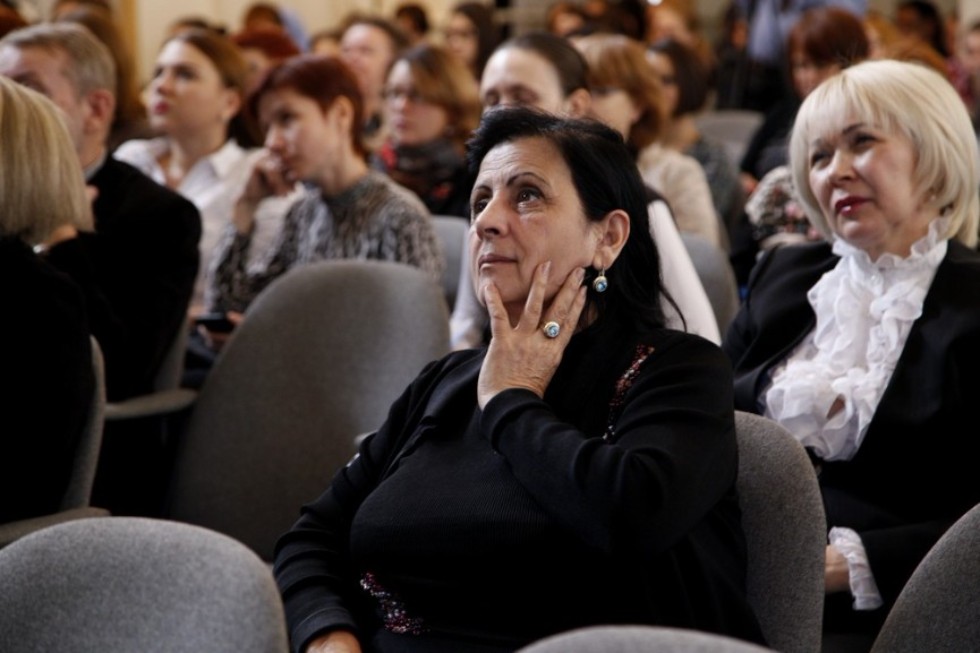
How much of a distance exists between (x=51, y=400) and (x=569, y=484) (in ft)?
3.41

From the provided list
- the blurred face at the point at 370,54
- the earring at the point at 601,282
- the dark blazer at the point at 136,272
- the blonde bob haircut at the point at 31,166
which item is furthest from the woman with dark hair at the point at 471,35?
the earring at the point at 601,282

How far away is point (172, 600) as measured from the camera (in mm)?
1475

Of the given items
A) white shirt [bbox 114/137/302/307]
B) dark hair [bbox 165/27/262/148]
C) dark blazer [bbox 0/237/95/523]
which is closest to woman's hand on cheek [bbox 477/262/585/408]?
dark blazer [bbox 0/237/95/523]

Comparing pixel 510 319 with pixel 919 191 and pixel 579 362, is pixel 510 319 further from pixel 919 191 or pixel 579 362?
pixel 919 191

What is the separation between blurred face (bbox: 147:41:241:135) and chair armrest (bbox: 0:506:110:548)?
84.8 inches

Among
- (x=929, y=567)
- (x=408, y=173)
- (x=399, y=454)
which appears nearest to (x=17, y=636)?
(x=399, y=454)

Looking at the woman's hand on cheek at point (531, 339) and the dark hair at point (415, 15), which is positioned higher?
the woman's hand on cheek at point (531, 339)

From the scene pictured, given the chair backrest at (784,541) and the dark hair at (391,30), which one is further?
the dark hair at (391,30)

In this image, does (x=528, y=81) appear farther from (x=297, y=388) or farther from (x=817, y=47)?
(x=817, y=47)

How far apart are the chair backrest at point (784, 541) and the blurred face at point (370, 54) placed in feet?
16.0

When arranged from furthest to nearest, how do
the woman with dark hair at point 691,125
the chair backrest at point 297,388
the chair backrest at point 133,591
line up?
the woman with dark hair at point 691,125 → the chair backrest at point 297,388 → the chair backrest at point 133,591

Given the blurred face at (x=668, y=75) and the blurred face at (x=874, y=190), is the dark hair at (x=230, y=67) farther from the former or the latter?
the blurred face at (x=874, y=190)

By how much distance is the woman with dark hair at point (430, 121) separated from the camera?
4711 millimetres

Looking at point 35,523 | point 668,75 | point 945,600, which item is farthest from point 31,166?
point 668,75
